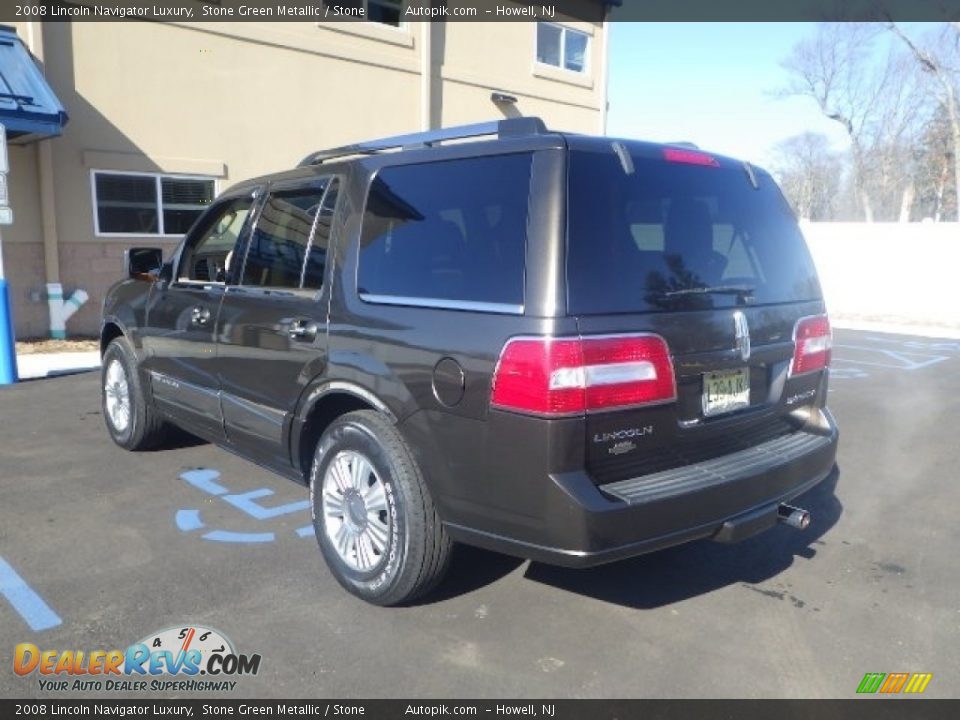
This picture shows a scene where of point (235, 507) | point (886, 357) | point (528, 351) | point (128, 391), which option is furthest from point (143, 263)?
point (886, 357)

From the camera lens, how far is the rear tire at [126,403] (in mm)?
5246

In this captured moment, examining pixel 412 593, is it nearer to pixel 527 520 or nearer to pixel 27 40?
pixel 527 520

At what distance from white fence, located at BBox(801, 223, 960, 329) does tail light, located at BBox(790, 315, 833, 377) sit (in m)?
14.4

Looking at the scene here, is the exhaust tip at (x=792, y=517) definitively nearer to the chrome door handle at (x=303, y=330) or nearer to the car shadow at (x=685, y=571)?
the car shadow at (x=685, y=571)

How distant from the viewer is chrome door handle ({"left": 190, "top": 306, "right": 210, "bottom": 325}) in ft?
14.3

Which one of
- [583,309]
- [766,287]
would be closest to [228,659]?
[583,309]

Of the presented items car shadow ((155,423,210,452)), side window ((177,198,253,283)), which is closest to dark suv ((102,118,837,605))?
side window ((177,198,253,283))

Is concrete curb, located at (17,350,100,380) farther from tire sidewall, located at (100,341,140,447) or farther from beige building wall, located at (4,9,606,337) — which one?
tire sidewall, located at (100,341,140,447)

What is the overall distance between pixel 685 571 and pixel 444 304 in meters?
1.84

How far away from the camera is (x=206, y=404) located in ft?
14.5

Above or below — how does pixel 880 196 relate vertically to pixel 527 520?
above

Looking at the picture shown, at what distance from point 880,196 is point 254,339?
52307 mm

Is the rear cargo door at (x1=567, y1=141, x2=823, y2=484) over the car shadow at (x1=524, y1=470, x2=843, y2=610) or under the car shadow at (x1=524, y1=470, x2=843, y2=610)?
over

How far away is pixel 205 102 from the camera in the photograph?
12008mm
